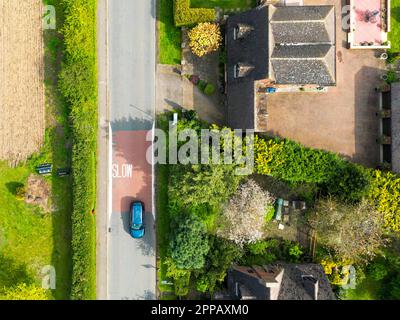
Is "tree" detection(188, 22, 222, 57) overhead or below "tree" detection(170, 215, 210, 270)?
overhead

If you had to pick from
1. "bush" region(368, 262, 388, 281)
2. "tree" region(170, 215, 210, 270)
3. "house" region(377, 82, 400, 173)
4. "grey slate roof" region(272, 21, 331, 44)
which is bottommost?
"bush" region(368, 262, 388, 281)

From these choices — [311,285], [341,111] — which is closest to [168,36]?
[341,111]

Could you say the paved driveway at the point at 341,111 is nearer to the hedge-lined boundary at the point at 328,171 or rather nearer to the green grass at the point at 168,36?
the hedge-lined boundary at the point at 328,171

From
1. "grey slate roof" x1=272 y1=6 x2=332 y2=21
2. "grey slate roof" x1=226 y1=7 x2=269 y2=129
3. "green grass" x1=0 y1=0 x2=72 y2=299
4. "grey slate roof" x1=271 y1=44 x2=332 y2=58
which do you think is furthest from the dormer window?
Answer: "green grass" x1=0 y1=0 x2=72 y2=299

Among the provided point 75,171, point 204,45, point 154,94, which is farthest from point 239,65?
point 75,171

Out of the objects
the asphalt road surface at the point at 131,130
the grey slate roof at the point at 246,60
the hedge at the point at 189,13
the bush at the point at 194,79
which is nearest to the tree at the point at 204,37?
the hedge at the point at 189,13

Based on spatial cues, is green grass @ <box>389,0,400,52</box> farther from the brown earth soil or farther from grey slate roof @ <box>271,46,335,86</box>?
the brown earth soil

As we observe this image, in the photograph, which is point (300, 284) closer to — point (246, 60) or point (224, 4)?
point (246, 60)
